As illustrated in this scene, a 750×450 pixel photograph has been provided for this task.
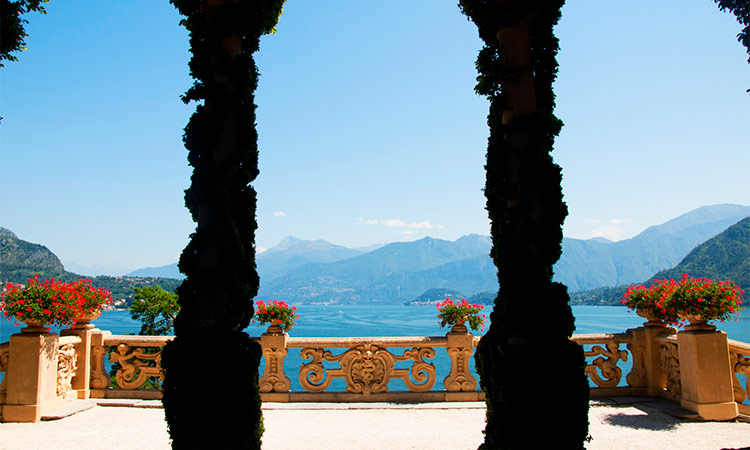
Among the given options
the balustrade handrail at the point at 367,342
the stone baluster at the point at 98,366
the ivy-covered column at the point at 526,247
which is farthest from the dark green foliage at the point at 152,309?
the ivy-covered column at the point at 526,247

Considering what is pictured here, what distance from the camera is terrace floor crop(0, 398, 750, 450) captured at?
5.52 metres

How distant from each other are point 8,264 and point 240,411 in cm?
9655

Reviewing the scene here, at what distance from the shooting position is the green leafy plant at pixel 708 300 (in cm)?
647

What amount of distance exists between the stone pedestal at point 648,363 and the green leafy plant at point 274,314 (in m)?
5.66

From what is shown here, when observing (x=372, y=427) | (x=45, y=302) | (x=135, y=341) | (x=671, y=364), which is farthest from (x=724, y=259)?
(x=45, y=302)

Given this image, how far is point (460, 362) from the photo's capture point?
7.72 meters

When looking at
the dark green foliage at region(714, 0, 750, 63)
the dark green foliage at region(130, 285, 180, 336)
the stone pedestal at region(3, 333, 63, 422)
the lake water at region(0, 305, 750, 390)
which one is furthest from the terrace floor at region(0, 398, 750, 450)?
the lake water at region(0, 305, 750, 390)

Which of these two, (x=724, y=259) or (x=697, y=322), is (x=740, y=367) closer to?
(x=697, y=322)

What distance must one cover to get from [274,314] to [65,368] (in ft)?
10.6

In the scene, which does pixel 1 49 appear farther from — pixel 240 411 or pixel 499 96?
pixel 499 96

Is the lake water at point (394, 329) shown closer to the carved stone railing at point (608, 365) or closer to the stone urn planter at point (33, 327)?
the carved stone railing at point (608, 365)

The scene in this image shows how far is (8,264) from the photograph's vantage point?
7944cm

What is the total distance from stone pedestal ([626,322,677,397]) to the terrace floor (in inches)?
10.4

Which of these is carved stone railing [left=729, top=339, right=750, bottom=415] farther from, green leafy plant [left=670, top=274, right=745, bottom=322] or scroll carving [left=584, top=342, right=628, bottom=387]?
scroll carving [left=584, top=342, right=628, bottom=387]
